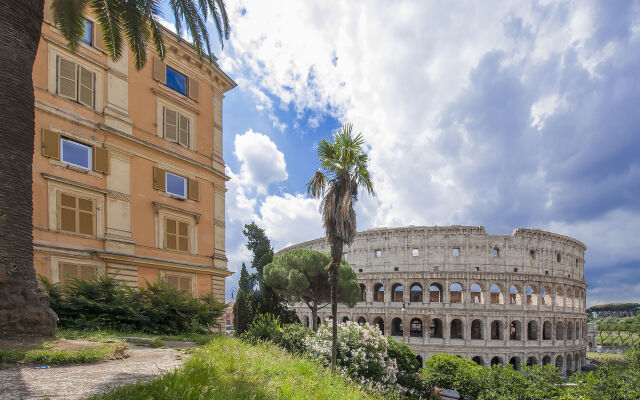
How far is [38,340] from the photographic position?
24.1 feet

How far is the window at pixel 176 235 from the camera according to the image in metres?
17.2

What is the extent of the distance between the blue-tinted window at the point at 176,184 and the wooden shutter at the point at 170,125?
193 cm

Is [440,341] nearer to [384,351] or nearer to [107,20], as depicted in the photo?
[384,351]

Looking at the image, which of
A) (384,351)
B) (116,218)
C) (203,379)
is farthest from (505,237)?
(203,379)

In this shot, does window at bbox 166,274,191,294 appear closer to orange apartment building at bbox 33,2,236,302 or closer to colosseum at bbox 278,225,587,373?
orange apartment building at bbox 33,2,236,302

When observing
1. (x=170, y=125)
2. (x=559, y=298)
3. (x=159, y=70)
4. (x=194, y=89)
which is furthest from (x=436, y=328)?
(x=159, y=70)

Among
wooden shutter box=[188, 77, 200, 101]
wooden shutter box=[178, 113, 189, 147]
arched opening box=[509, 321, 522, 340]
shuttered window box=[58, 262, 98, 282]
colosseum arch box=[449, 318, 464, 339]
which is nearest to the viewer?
shuttered window box=[58, 262, 98, 282]

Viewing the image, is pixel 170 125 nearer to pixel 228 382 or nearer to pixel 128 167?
pixel 128 167

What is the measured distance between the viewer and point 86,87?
15.0 metres

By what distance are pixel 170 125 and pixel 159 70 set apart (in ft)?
9.10

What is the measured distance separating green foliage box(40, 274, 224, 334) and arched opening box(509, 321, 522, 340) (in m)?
39.8

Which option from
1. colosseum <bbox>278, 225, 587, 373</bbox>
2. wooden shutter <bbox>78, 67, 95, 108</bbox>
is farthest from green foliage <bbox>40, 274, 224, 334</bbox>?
colosseum <bbox>278, 225, 587, 373</bbox>

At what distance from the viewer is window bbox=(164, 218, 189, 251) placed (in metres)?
17.2

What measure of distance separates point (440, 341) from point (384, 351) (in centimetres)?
2680
